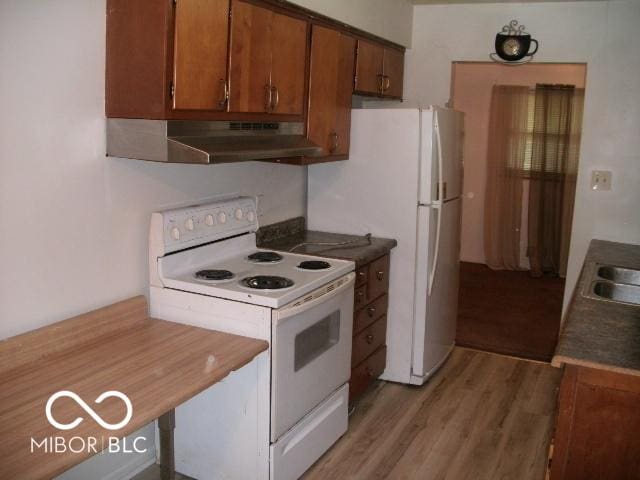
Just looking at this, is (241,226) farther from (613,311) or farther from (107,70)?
(613,311)

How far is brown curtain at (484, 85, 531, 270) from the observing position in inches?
268

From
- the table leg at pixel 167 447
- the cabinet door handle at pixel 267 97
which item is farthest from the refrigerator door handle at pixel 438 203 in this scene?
the table leg at pixel 167 447

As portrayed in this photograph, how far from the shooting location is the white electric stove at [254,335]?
2.49m

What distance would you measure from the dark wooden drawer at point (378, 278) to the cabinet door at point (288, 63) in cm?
93

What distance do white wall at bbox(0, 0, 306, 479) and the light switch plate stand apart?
271 centimetres

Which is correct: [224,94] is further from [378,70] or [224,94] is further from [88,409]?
[378,70]

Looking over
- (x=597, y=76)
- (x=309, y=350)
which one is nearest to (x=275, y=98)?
(x=309, y=350)

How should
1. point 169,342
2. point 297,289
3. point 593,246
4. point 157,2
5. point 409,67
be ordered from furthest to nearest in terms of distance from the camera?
point 409,67 < point 593,246 < point 297,289 < point 169,342 < point 157,2

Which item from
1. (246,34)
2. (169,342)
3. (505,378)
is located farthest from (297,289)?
(505,378)

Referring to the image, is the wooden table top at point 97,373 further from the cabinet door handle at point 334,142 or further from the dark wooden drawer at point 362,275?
the cabinet door handle at point 334,142

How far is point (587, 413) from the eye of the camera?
6.48ft

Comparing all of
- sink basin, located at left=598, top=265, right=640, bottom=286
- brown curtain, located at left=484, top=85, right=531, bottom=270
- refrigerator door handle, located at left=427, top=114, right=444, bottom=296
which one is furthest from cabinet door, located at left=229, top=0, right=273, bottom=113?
brown curtain, located at left=484, top=85, right=531, bottom=270

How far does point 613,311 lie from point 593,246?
154 cm

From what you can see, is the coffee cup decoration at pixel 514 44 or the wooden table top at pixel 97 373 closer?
the wooden table top at pixel 97 373
